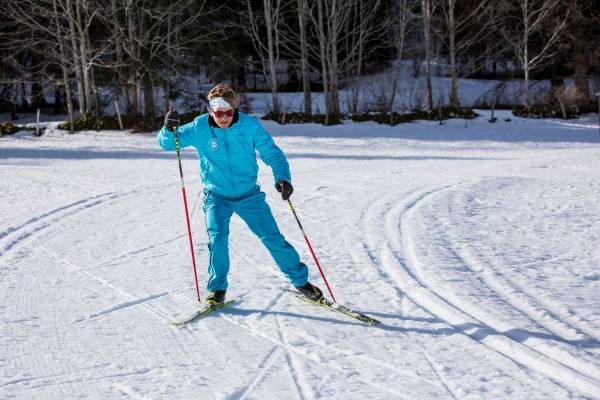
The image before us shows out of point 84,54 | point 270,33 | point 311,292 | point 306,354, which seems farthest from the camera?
point 270,33

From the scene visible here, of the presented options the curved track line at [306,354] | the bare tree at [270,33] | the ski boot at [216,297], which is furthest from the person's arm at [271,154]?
the bare tree at [270,33]

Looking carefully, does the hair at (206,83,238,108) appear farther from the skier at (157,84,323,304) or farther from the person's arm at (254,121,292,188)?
the person's arm at (254,121,292,188)

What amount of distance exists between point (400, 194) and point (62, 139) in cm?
1475

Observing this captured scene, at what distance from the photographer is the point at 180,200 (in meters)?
10.0

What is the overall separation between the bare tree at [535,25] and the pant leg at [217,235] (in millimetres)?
23579

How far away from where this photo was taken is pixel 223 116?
15.1ft

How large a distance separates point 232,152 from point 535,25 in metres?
24.3

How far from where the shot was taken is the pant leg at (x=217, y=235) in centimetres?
479

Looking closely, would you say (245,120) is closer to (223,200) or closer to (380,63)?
(223,200)

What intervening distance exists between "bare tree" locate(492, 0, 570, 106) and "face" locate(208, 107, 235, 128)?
23.6m

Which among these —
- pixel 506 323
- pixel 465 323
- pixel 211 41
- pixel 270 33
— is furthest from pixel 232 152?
pixel 211 41

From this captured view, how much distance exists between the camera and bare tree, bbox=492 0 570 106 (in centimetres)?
2606

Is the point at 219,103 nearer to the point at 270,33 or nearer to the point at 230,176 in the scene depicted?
the point at 230,176

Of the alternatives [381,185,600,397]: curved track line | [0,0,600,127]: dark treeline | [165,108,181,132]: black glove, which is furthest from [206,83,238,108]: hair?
[0,0,600,127]: dark treeline
